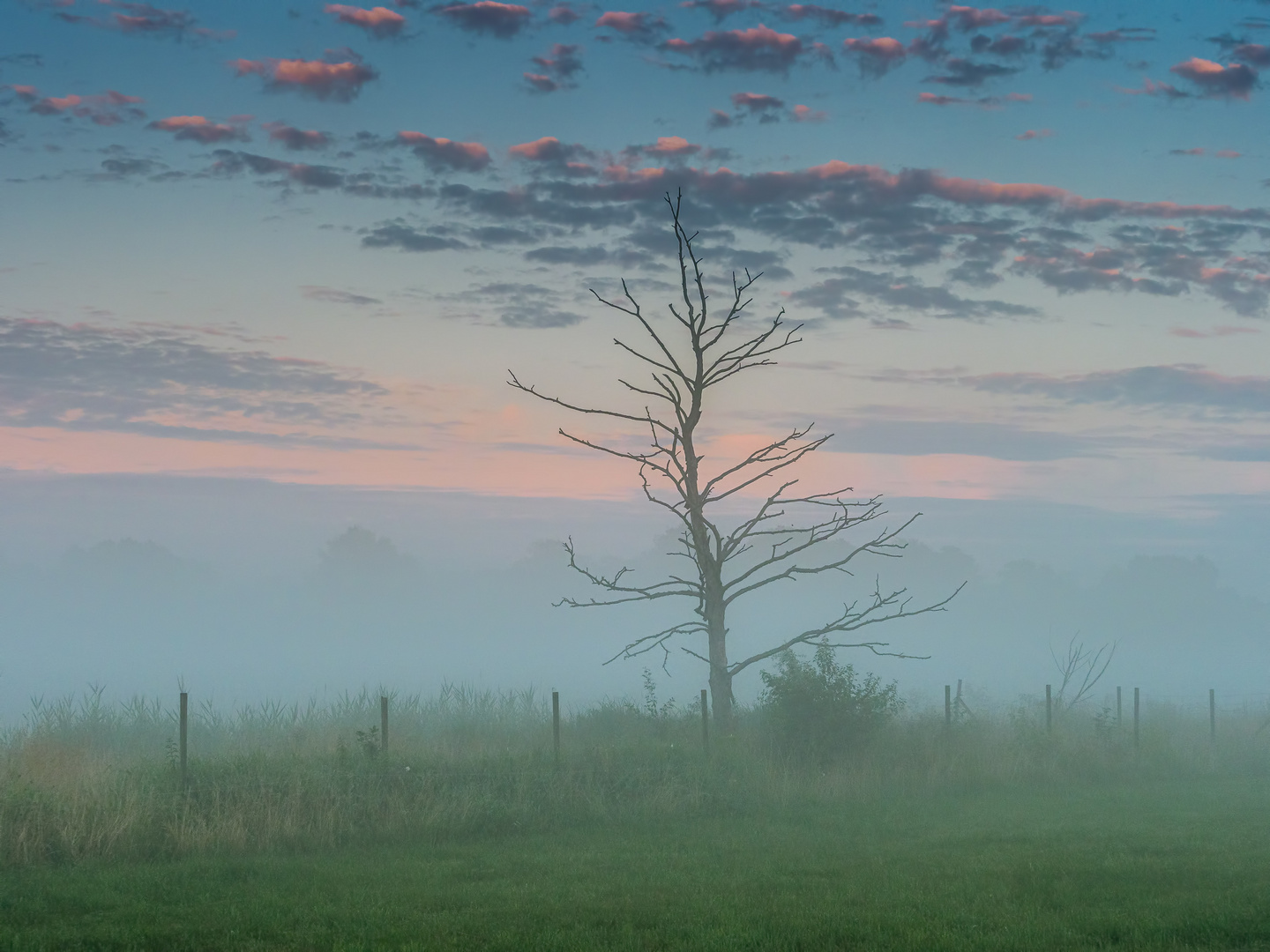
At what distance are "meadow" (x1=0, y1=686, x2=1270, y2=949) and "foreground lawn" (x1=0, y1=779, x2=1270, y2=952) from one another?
58 mm

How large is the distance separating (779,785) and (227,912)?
36.8 ft

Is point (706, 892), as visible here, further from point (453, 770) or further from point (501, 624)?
point (501, 624)

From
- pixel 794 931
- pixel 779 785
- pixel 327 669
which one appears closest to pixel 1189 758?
pixel 779 785

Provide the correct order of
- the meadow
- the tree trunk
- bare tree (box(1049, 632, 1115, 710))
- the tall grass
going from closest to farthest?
1. the meadow
2. the tall grass
3. the tree trunk
4. bare tree (box(1049, 632, 1115, 710))

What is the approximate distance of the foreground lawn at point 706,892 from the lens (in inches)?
368

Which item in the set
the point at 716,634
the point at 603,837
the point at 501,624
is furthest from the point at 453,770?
the point at 501,624

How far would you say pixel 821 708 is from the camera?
2244cm

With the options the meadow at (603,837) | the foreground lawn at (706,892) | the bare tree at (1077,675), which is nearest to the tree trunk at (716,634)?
the meadow at (603,837)

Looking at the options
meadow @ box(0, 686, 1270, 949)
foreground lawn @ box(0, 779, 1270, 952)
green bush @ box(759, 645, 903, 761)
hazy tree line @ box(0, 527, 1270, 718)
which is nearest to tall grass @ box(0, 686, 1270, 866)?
meadow @ box(0, 686, 1270, 949)

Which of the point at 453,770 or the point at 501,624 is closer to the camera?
the point at 453,770

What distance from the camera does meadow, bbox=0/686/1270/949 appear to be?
9.84 m

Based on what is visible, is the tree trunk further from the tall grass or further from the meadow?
the meadow

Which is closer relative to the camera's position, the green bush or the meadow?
the meadow

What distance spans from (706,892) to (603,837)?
4.32 metres
